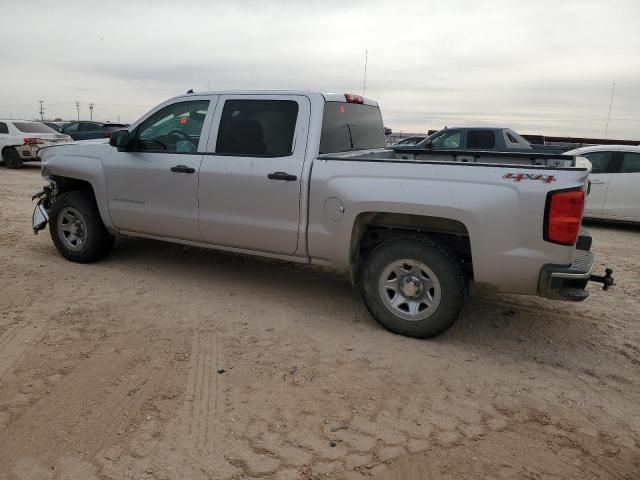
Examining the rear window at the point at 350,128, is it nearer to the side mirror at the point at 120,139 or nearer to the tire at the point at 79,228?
the side mirror at the point at 120,139

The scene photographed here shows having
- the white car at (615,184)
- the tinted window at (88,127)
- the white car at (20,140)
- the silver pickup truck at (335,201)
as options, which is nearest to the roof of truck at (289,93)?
the silver pickup truck at (335,201)

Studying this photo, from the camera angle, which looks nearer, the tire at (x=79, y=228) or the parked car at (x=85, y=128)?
the tire at (x=79, y=228)

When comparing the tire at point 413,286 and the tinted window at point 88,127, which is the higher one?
the tinted window at point 88,127

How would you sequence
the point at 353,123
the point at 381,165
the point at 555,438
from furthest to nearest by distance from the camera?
1. the point at 353,123
2. the point at 381,165
3. the point at 555,438

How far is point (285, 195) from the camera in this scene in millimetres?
4316

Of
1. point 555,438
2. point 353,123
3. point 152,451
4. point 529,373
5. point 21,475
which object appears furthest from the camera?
point 353,123

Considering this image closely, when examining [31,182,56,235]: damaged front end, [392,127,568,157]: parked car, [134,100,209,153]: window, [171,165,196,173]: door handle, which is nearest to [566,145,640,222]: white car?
[392,127,568,157]: parked car

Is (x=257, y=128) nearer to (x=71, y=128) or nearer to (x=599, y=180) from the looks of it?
(x=599, y=180)

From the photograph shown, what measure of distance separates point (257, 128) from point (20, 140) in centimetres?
1405

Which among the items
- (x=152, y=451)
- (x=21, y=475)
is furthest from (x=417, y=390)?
(x=21, y=475)

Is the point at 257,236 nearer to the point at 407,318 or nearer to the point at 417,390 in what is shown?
the point at 407,318

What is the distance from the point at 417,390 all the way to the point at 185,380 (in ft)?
4.93

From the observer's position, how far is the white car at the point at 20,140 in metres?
15.4

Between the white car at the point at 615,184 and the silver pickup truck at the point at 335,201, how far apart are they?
493 cm
